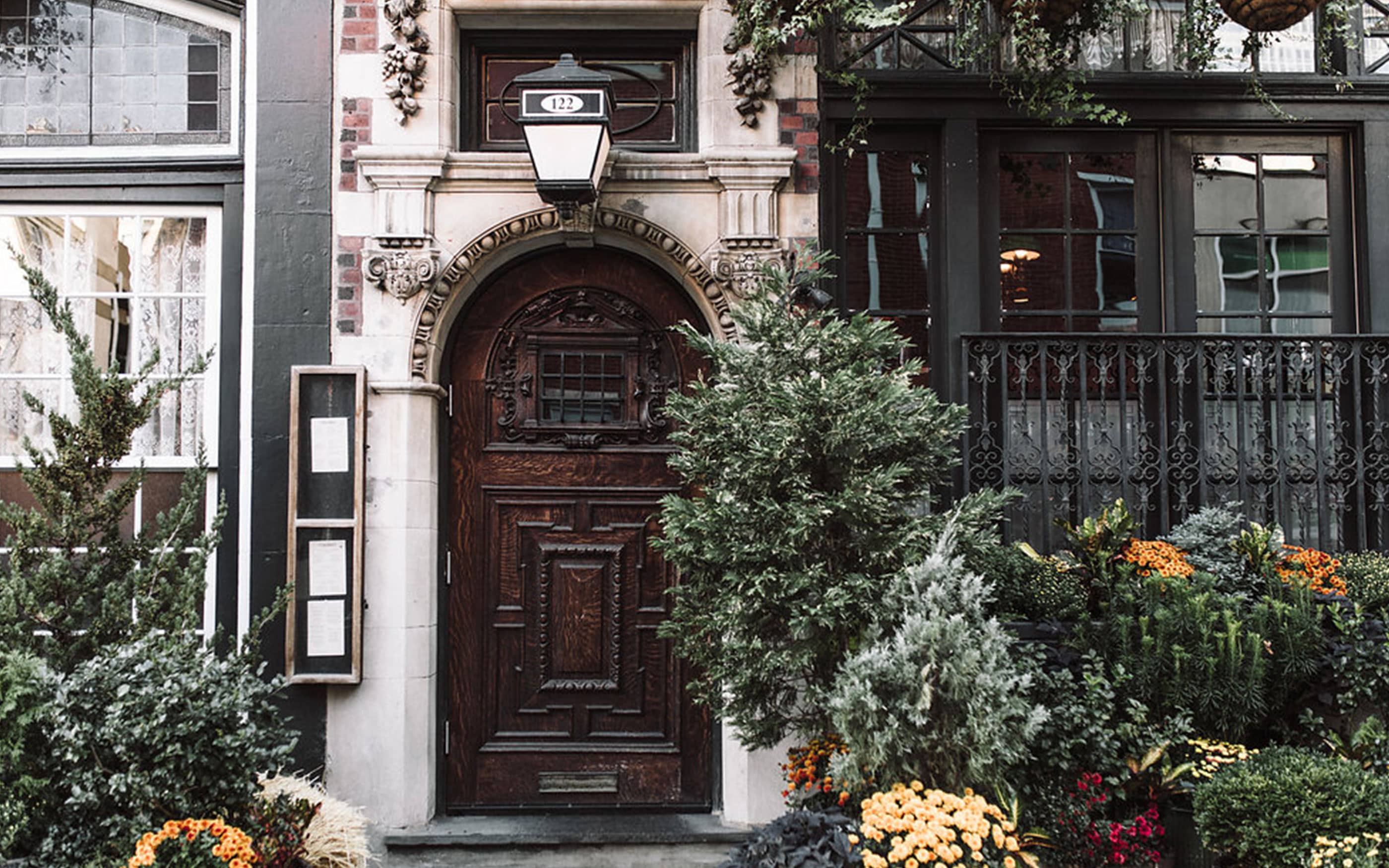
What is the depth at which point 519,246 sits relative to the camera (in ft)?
17.2

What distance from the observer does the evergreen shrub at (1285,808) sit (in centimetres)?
374

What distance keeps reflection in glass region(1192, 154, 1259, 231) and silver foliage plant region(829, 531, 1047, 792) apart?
10.6 feet

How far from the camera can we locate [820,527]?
4.00m

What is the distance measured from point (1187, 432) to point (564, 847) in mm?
3943

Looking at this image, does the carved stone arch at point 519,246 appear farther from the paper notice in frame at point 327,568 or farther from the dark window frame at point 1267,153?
the dark window frame at point 1267,153

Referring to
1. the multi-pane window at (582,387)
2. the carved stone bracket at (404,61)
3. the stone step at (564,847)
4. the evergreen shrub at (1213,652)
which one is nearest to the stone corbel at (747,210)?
the multi-pane window at (582,387)

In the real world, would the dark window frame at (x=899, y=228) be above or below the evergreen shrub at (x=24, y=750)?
above

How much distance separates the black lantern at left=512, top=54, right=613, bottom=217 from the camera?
15.3 feet

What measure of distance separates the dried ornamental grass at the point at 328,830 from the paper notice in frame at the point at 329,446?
1492 millimetres

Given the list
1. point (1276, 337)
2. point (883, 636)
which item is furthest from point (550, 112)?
point (1276, 337)

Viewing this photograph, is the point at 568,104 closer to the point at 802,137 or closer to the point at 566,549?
the point at 802,137

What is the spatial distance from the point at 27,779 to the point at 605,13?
431 centimetres

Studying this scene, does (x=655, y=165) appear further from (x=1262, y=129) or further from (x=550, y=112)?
(x=1262, y=129)

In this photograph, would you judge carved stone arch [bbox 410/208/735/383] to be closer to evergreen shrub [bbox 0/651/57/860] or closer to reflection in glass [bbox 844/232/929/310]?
reflection in glass [bbox 844/232/929/310]
